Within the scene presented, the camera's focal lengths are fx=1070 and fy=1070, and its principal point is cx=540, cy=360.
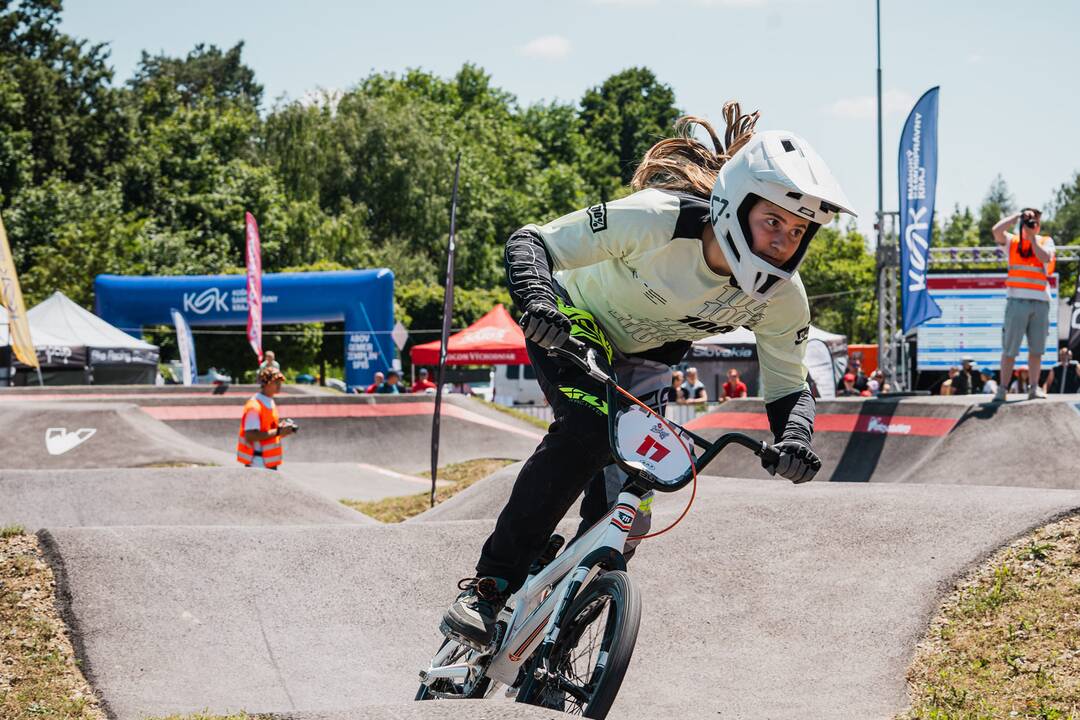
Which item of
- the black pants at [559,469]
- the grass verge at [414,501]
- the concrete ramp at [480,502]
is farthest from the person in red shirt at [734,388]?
the black pants at [559,469]

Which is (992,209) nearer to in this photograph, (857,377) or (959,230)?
(959,230)

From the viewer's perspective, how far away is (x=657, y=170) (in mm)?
4598

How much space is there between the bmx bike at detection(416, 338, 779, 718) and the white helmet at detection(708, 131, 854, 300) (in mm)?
599

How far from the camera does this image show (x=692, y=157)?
4.61 metres

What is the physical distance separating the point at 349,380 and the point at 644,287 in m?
27.5

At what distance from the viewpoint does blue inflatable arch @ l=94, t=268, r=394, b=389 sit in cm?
3084

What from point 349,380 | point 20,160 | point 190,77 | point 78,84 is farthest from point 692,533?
point 190,77

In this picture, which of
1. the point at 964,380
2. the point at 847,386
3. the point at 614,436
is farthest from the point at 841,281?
the point at 614,436

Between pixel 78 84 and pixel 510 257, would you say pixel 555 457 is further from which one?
pixel 78 84

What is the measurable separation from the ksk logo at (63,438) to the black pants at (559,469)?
42.4 feet

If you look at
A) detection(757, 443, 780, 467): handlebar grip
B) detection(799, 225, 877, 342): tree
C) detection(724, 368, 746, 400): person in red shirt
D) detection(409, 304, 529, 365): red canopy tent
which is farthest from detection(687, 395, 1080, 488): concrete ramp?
detection(799, 225, 877, 342): tree

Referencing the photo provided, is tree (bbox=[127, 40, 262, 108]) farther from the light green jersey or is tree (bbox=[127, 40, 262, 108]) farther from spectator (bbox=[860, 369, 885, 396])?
the light green jersey

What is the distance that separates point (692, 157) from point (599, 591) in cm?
193

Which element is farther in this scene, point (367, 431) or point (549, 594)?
point (367, 431)
